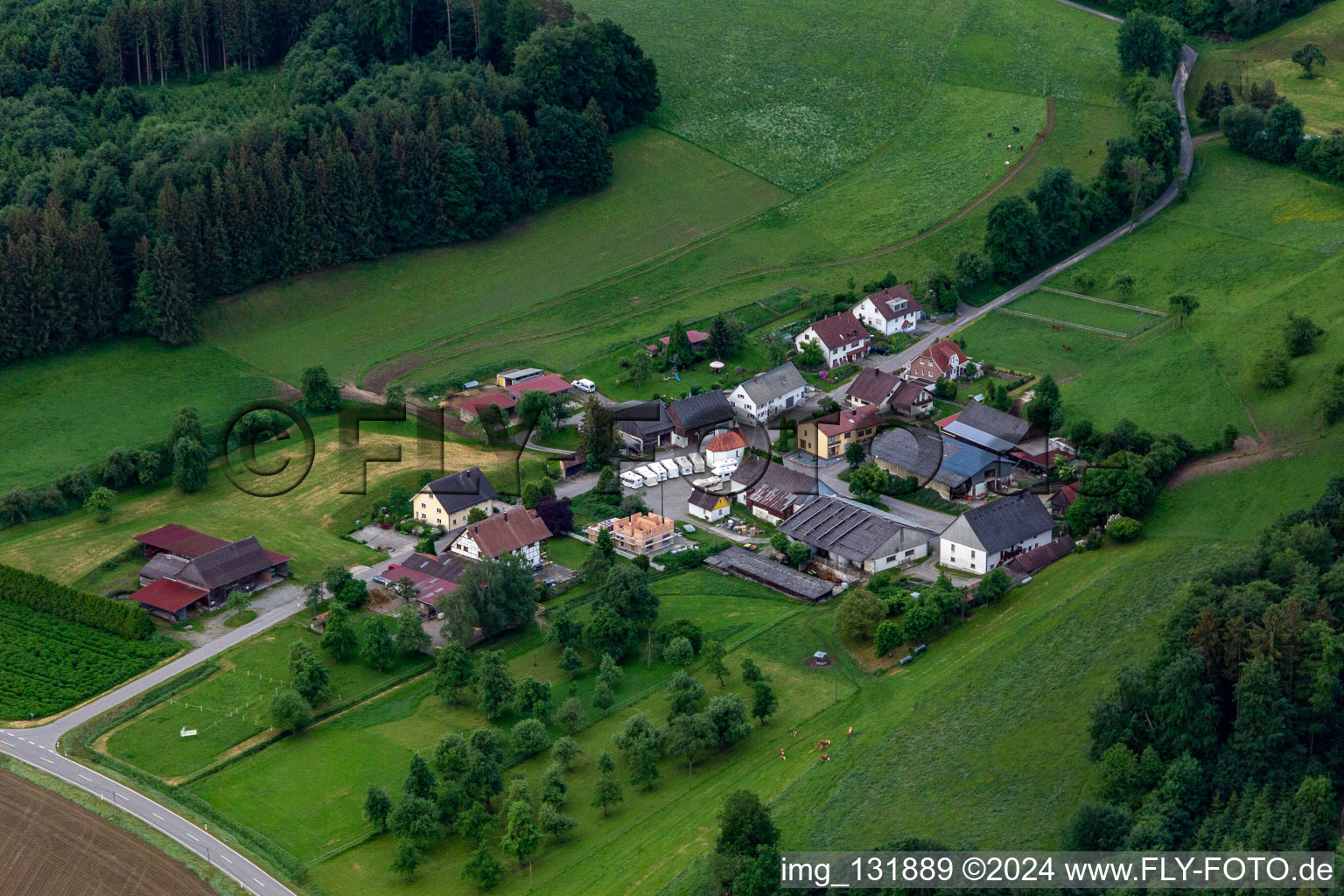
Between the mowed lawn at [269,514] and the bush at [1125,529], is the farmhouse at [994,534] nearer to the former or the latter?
the bush at [1125,529]

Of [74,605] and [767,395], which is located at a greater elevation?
[767,395]

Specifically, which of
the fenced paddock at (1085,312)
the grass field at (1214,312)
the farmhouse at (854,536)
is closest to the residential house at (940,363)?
the grass field at (1214,312)

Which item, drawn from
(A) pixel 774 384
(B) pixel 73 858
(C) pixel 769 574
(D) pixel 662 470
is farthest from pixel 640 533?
(B) pixel 73 858

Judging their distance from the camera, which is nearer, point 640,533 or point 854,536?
point 854,536

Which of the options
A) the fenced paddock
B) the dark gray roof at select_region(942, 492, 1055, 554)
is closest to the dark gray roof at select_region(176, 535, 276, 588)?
the dark gray roof at select_region(942, 492, 1055, 554)

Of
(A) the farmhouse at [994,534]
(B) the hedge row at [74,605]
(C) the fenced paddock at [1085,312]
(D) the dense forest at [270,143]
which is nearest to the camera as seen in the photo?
(B) the hedge row at [74,605]

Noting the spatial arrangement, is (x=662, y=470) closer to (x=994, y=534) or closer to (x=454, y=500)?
(x=454, y=500)
